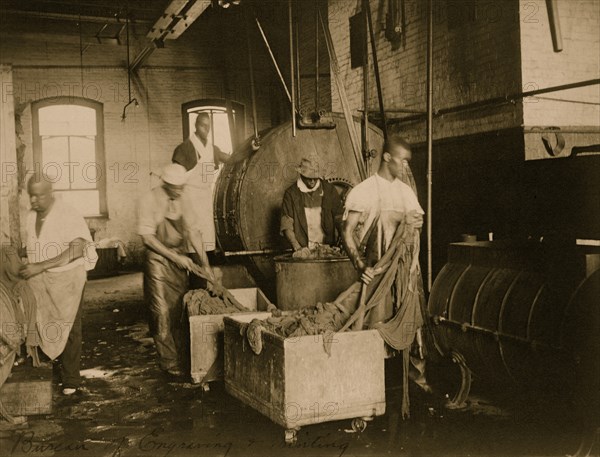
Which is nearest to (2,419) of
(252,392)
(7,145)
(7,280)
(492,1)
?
(7,280)

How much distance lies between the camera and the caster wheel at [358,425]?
452 centimetres

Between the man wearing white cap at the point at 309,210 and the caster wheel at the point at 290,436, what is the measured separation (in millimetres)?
3105

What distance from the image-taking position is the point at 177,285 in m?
6.20

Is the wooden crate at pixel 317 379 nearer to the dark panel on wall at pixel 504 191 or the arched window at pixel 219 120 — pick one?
the dark panel on wall at pixel 504 191

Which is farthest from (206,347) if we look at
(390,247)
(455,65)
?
(455,65)

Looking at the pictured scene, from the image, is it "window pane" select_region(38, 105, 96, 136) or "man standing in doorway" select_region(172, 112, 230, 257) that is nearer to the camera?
"man standing in doorway" select_region(172, 112, 230, 257)

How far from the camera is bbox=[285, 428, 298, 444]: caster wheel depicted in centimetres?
427

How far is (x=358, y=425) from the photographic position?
452cm

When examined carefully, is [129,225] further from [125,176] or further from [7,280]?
[7,280]

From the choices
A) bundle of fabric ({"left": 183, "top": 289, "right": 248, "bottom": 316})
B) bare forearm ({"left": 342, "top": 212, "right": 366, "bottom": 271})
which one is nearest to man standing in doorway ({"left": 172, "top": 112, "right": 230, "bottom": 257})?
bundle of fabric ({"left": 183, "top": 289, "right": 248, "bottom": 316})

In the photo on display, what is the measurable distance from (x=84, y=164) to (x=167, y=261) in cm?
1014

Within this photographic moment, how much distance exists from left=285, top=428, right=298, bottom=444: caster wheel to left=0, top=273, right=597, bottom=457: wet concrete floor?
0.12 feet

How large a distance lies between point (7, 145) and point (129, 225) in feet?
18.9

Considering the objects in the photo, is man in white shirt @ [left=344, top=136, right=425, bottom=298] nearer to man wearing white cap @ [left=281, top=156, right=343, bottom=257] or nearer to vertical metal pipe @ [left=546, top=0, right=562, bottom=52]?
vertical metal pipe @ [left=546, top=0, right=562, bottom=52]
